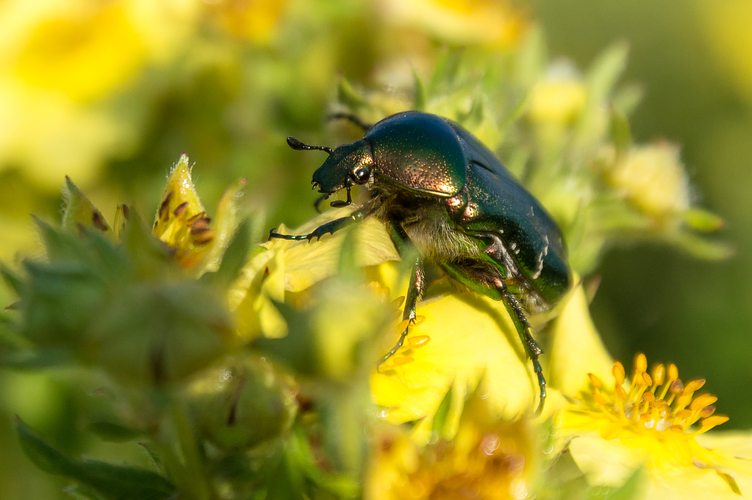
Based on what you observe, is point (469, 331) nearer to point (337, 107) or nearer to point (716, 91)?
point (337, 107)

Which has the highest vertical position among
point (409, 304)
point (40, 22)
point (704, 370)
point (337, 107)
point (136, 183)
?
point (337, 107)

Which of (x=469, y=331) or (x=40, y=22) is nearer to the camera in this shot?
(x=469, y=331)

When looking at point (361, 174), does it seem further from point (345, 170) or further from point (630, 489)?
point (630, 489)

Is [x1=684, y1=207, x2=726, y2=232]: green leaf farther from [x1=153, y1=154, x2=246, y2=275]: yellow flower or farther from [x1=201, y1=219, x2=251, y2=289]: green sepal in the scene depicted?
[x1=201, y1=219, x2=251, y2=289]: green sepal

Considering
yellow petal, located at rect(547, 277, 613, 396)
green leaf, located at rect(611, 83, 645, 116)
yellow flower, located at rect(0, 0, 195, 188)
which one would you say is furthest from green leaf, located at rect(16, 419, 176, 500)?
yellow flower, located at rect(0, 0, 195, 188)

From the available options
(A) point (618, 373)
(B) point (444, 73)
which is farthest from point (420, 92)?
(A) point (618, 373)

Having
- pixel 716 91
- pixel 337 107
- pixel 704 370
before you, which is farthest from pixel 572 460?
pixel 716 91

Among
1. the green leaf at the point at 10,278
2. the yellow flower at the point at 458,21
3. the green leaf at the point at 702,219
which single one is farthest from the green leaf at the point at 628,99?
the green leaf at the point at 10,278

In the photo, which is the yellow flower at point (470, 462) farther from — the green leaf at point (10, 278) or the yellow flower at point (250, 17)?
the yellow flower at point (250, 17)
